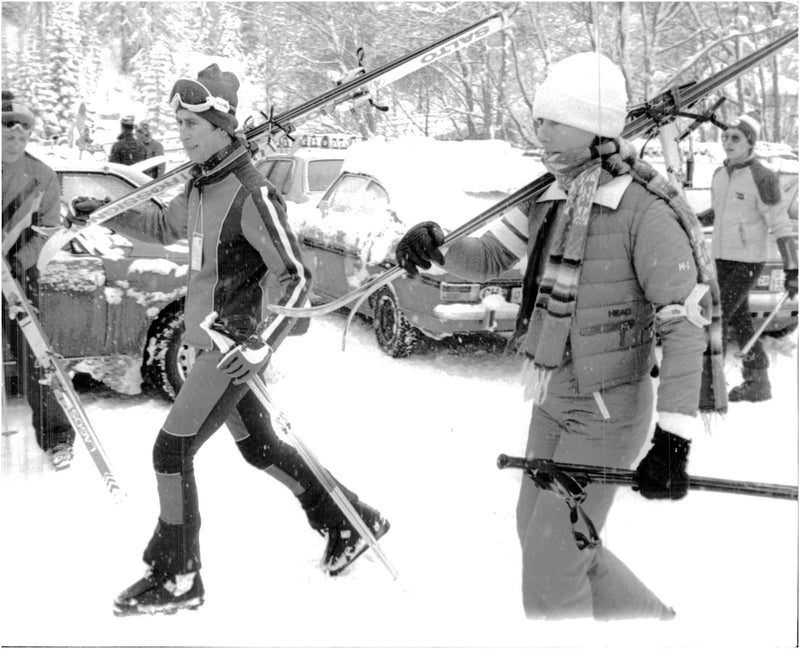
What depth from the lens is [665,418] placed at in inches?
83.2

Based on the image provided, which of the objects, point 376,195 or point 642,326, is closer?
point 642,326

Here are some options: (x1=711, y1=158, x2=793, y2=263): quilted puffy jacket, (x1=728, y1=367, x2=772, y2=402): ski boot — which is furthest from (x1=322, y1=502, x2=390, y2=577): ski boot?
(x1=711, y1=158, x2=793, y2=263): quilted puffy jacket

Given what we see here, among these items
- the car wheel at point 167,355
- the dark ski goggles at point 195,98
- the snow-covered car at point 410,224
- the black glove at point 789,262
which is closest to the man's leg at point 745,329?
the black glove at point 789,262

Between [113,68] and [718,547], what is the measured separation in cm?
267

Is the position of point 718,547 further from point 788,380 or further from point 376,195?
point 376,195

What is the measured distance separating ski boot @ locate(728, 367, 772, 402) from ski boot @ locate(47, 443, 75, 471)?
233cm

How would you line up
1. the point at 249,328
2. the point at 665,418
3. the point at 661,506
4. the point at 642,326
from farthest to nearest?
the point at 661,506 < the point at 249,328 < the point at 642,326 < the point at 665,418

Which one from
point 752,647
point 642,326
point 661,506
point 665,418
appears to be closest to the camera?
point 665,418

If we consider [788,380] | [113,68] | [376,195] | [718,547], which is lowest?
[718,547]

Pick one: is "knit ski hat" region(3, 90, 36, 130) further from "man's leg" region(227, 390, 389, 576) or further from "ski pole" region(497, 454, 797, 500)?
"ski pole" region(497, 454, 797, 500)

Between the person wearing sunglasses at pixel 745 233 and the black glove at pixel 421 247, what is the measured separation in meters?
1.02

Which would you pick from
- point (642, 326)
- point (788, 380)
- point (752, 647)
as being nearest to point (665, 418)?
point (642, 326)

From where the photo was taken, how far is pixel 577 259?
2.22 meters

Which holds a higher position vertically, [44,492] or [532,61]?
[532,61]
